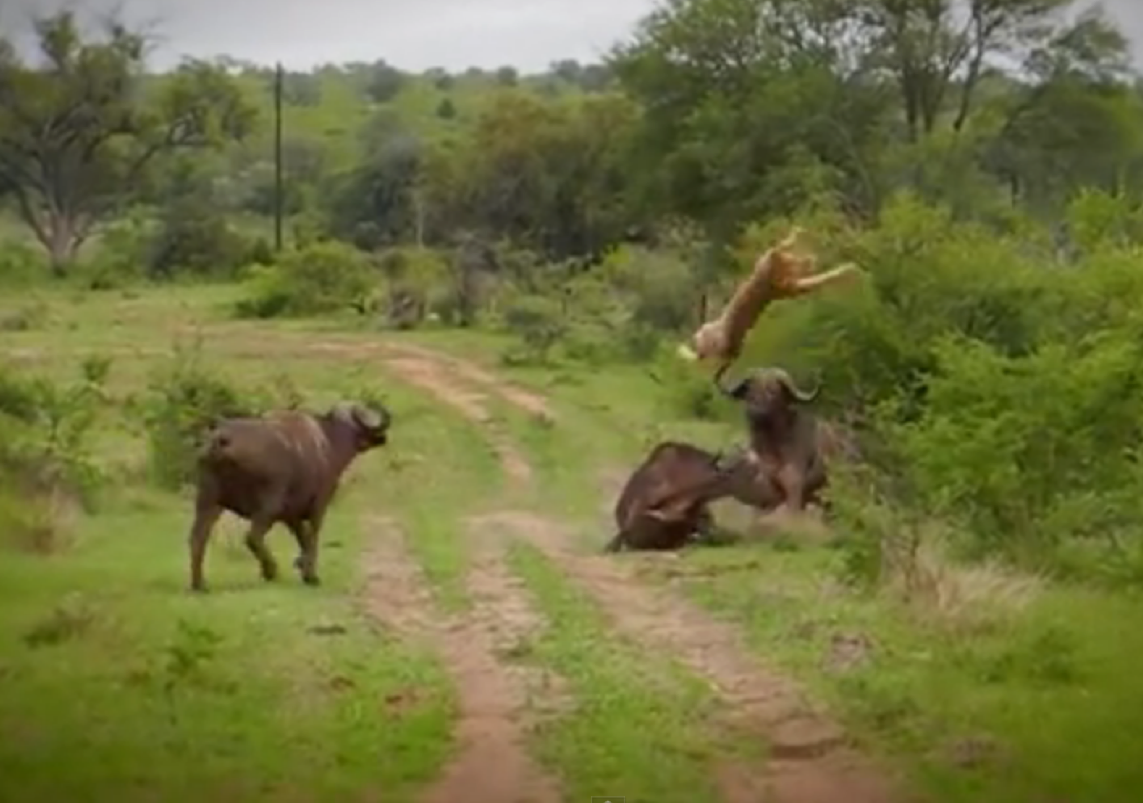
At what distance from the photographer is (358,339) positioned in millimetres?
6992

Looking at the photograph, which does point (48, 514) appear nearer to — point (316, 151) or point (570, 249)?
point (316, 151)

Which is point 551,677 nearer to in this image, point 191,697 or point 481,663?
point 481,663

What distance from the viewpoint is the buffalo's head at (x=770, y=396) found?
20.0 feet

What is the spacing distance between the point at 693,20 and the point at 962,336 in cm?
464

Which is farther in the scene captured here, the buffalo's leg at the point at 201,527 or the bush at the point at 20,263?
the buffalo's leg at the point at 201,527

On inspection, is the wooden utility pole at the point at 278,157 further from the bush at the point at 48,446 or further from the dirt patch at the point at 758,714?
the dirt patch at the point at 758,714

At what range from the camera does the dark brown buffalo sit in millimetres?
5879

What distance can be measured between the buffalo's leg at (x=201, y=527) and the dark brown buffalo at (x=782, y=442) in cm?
144

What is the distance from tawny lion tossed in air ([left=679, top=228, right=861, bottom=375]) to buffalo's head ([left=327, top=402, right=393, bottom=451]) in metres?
0.87

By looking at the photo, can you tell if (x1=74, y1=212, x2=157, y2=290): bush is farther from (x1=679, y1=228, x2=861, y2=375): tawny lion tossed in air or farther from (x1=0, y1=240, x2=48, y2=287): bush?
(x1=679, y1=228, x2=861, y2=375): tawny lion tossed in air

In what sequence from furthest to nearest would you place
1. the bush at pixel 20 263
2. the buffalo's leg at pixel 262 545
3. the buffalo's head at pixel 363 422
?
the buffalo's head at pixel 363 422 < the buffalo's leg at pixel 262 545 < the bush at pixel 20 263

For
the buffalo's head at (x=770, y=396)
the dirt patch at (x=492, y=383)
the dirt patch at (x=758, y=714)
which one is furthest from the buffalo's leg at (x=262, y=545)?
the dirt patch at (x=492, y=383)

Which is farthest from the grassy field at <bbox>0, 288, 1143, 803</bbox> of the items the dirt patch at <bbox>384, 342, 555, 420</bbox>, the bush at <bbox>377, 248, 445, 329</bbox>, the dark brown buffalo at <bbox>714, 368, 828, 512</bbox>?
the bush at <bbox>377, 248, 445, 329</bbox>

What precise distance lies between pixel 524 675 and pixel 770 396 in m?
2.33
